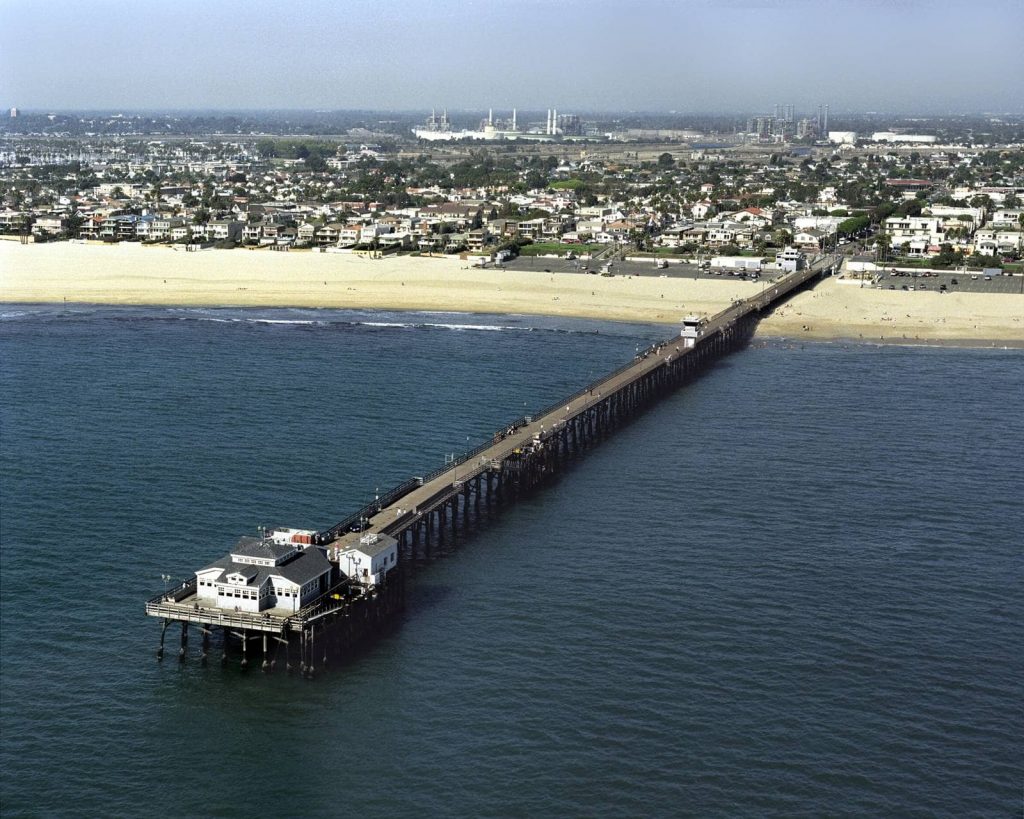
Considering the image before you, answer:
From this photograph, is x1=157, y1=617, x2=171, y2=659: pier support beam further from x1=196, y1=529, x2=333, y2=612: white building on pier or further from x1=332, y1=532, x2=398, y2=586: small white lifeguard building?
x1=332, y1=532, x2=398, y2=586: small white lifeguard building

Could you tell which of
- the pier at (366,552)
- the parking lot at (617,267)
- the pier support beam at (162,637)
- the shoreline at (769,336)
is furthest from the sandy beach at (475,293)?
the pier support beam at (162,637)

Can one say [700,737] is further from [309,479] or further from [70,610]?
[309,479]

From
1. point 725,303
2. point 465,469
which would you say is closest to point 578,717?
→ point 465,469

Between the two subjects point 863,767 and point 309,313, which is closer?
point 863,767

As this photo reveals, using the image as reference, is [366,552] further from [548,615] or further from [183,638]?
[183,638]

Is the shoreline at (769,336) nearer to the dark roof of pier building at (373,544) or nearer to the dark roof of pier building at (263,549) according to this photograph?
the dark roof of pier building at (373,544)

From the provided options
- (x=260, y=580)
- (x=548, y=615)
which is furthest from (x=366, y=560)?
(x=548, y=615)
